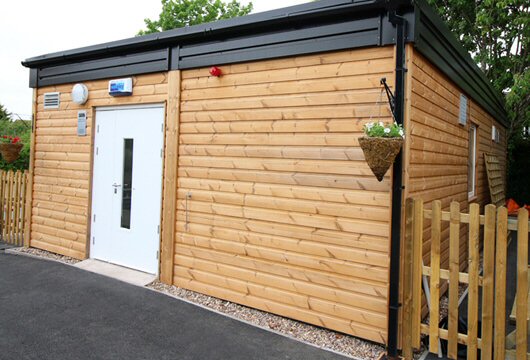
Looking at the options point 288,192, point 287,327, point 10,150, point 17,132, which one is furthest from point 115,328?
point 17,132

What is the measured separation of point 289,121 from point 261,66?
0.73m

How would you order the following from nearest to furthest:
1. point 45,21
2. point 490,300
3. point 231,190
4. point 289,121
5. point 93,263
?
point 490,300, point 289,121, point 231,190, point 93,263, point 45,21

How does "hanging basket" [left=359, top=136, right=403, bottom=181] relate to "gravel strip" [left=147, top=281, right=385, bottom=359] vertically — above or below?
above

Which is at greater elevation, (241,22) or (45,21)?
(45,21)

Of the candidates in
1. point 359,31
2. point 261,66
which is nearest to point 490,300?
point 359,31

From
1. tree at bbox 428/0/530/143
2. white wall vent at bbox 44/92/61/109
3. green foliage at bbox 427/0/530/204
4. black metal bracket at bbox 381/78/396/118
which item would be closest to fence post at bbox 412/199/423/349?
black metal bracket at bbox 381/78/396/118

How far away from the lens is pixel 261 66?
14.4 feet

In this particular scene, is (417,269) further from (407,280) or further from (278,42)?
(278,42)

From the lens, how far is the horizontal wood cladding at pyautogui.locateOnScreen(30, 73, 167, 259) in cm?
603

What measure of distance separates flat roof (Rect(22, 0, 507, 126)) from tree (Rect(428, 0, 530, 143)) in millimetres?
5315

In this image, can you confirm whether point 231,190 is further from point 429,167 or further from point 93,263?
point 93,263

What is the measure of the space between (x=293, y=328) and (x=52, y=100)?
536 centimetres

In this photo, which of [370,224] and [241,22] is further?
[241,22]

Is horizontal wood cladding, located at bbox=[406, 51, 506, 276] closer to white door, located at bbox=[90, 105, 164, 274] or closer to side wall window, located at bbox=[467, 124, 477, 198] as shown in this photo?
side wall window, located at bbox=[467, 124, 477, 198]
